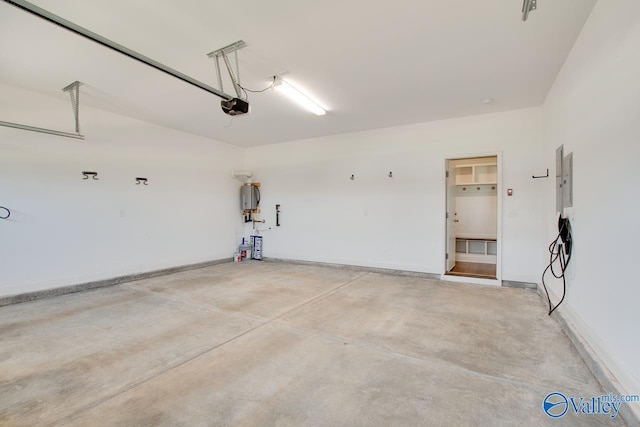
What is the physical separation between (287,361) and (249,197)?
210 inches

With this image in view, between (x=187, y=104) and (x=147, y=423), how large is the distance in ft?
13.8

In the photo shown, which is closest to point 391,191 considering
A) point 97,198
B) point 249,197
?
point 249,197

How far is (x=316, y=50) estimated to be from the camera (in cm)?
303

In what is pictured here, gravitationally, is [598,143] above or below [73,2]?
below

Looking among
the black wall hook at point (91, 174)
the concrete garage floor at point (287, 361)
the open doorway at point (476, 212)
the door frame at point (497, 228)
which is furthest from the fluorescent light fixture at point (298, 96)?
the open doorway at point (476, 212)

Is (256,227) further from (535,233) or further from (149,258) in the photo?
(535,233)

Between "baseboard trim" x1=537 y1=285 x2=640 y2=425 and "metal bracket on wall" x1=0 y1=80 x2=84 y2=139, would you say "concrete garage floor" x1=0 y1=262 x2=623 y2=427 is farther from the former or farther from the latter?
"metal bracket on wall" x1=0 y1=80 x2=84 y2=139

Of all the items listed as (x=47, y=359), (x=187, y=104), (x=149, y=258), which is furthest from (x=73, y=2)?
(x=149, y=258)

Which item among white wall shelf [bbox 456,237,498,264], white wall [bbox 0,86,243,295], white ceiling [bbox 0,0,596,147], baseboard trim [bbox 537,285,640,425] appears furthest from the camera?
white wall shelf [bbox 456,237,498,264]

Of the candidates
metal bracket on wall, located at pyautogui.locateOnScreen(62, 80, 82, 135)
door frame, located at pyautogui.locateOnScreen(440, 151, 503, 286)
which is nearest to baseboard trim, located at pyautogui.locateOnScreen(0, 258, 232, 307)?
metal bracket on wall, located at pyautogui.locateOnScreen(62, 80, 82, 135)

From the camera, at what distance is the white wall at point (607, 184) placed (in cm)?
177

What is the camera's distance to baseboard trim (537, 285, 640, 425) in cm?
169

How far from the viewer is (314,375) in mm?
2268

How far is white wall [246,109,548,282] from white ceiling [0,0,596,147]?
623 mm
